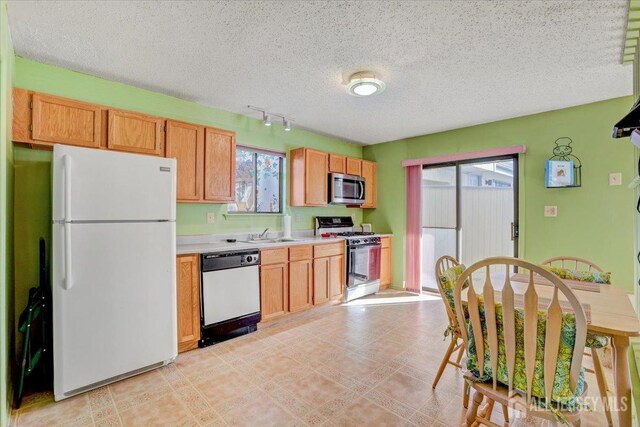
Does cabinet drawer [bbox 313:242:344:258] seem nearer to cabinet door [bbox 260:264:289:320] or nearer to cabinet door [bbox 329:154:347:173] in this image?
cabinet door [bbox 260:264:289:320]

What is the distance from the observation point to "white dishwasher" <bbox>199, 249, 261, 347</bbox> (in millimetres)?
2785

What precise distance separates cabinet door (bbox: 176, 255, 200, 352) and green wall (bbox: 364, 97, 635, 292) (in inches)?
146

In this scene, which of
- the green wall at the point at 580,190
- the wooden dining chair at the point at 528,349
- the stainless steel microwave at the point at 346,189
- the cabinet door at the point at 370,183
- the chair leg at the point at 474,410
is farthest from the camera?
the cabinet door at the point at 370,183

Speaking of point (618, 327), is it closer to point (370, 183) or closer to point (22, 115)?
point (22, 115)

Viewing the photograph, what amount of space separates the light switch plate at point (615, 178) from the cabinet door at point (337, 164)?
9.97 ft

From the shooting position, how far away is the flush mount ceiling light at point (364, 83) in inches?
100

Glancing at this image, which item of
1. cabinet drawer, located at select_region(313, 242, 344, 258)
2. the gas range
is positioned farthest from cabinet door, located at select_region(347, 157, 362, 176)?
cabinet drawer, located at select_region(313, 242, 344, 258)

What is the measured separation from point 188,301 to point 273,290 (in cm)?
92

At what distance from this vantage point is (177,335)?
259 centimetres

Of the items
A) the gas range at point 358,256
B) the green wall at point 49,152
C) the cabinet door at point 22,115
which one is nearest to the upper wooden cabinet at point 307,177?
the green wall at point 49,152

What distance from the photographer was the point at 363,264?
14.5 ft

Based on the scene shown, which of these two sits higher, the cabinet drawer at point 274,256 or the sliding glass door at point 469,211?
the sliding glass door at point 469,211

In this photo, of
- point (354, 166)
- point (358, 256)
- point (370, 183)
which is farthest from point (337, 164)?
point (358, 256)

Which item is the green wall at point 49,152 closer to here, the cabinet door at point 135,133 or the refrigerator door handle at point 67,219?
the cabinet door at point 135,133
